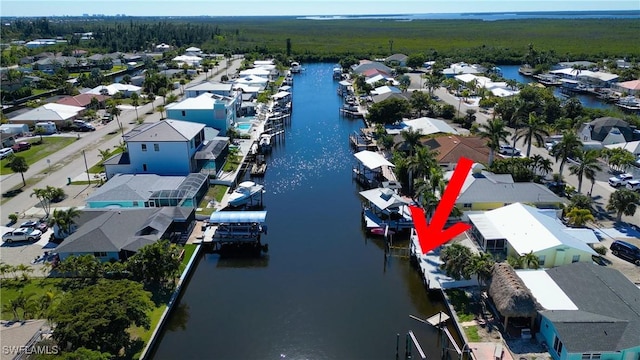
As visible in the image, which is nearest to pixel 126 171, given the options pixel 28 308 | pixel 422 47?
pixel 28 308

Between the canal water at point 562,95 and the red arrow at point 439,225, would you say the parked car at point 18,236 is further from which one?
the canal water at point 562,95

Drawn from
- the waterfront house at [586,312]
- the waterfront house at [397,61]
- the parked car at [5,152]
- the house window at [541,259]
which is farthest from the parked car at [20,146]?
the waterfront house at [397,61]

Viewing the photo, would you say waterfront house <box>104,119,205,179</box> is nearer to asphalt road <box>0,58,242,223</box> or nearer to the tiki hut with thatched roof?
asphalt road <box>0,58,242,223</box>

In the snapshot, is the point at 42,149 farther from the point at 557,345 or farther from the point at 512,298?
the point at 557,345

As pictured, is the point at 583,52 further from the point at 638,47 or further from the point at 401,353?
the point at 401,353

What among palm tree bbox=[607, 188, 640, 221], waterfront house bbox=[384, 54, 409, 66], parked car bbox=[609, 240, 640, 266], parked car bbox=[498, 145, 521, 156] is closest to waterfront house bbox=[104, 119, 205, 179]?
parked car bbox=[498, 145, 521, 156]
